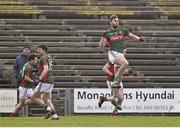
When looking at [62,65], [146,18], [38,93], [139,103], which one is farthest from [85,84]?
[38,93]

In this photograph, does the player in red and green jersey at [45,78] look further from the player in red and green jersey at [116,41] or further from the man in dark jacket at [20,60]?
the man in dark jacket at [20,60]

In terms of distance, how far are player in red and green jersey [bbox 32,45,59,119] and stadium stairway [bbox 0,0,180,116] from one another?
7431 millimetres

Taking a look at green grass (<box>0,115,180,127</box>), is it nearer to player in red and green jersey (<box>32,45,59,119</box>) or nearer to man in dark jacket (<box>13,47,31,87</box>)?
player in red and green jersey (<box>32,45,59,119</box>)

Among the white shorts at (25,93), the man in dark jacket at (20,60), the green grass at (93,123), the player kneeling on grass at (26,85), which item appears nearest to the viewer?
the green grass at (93,123)

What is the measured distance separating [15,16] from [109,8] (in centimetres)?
366

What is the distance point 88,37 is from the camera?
2692 cm

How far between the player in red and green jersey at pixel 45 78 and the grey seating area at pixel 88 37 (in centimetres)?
751

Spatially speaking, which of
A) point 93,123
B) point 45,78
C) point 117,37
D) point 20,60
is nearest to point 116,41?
point 117,37

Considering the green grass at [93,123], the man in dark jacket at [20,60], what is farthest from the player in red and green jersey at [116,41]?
the man in dark jacket at [20,60]

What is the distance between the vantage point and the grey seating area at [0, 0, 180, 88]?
25328mm

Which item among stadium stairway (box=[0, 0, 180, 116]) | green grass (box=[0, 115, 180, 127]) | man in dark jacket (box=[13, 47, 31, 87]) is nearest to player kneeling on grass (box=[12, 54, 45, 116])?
man in dark jacket (box=[13, 47, 31, 87])

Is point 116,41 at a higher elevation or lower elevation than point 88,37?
higher

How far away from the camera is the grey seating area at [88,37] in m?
25.3

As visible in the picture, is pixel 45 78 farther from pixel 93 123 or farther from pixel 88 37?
pixel 88 37
